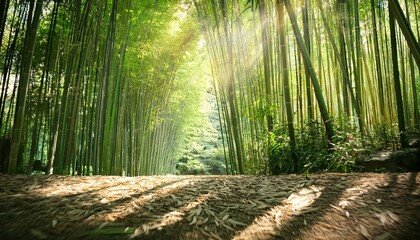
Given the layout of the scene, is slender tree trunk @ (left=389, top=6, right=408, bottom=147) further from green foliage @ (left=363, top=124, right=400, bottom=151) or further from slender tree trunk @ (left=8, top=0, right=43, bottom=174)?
slender tree trunk @ (left=8, top=0, right=43, bottom=174)

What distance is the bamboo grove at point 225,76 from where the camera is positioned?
100 inches

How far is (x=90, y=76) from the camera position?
346 cm

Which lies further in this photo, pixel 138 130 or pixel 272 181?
pixel 138 130

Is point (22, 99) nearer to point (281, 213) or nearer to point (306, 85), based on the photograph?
point (281, 213)

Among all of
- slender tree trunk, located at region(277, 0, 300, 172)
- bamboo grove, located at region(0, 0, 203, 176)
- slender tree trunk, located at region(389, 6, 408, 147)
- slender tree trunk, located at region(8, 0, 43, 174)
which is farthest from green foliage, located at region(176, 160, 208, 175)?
slender tree trunk, located at region(8, 0, 43, 174)

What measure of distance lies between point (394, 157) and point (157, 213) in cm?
239

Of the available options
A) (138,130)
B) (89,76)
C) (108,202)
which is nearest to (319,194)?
(108,202)

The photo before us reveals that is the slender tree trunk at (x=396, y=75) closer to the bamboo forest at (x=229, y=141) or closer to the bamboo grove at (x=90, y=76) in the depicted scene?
the bamboo forest at (x=229, y=141)

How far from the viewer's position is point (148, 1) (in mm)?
3844

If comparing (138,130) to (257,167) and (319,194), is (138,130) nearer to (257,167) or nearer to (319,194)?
(257,167)

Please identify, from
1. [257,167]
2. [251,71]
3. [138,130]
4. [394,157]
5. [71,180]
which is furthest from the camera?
→ [138,130]

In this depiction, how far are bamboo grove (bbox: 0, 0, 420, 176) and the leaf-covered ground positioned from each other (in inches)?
30.5

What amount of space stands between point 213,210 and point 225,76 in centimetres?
255

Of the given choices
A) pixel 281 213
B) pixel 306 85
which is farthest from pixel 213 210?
pixel 306 85
